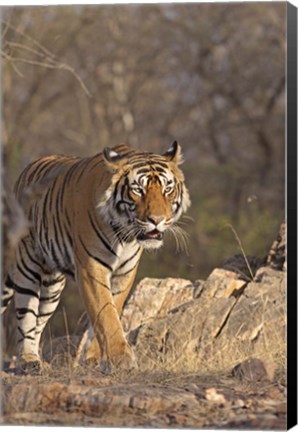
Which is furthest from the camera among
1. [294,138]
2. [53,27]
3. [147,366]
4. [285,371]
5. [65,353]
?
[53,27]

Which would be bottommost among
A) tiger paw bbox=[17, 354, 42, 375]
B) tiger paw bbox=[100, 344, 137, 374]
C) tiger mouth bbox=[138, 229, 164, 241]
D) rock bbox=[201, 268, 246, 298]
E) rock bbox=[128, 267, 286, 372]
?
tiger paw bbox=[17, 354, 42, 375]

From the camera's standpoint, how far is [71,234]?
654cm

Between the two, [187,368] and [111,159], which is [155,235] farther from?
[187,368]

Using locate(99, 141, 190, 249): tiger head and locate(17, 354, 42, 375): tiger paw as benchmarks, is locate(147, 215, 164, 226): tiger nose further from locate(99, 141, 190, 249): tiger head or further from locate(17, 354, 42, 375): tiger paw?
→ locate(17, 354, 42, 375): tiger paw

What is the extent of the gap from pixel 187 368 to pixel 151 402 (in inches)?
25.0

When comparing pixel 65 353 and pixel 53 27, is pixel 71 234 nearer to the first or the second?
pixel 65 353

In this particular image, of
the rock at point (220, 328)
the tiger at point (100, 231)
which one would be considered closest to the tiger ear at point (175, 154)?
the tiger at point (100, 231)

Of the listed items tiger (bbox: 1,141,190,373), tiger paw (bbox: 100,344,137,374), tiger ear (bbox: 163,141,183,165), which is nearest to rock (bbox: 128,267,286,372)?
tiger paw (bbox: 100,344,137,374)

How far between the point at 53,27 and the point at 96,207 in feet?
27.5

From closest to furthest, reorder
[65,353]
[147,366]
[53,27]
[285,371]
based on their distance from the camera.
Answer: [285,371] < [147,366] < [65,353] < [53,27]

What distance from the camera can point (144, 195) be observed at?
6.25 meters

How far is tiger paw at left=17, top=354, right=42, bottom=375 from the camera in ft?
21.3

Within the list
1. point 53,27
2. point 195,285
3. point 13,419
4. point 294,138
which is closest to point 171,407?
point 13,419

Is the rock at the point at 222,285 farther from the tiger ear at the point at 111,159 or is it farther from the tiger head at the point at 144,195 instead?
the tiger ear at the point at 111,159
